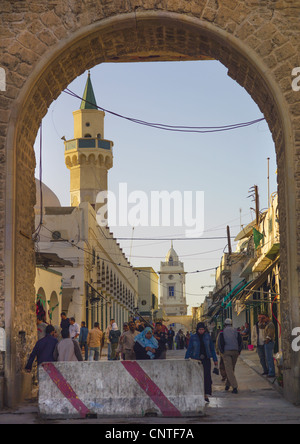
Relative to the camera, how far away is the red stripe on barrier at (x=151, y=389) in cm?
1073

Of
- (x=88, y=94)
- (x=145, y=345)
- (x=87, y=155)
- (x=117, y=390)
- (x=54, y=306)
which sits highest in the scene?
(x=88, y=94)

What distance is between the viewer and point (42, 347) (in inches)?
504

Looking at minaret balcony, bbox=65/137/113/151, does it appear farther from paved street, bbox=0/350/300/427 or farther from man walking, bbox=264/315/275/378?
paved street, bbox=0/350/300/427

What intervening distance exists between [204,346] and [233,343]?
186 centimetres

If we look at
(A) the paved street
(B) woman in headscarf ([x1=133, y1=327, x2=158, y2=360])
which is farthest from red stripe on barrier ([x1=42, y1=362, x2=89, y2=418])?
(B) woman in headscarf ([x1=133, y1=327, x2=158, y2=360])

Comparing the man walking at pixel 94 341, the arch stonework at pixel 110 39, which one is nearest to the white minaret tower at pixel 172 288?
the man walking at pixel 94 341

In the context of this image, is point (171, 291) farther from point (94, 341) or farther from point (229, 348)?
point (229, 348)

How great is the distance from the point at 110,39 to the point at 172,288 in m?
131

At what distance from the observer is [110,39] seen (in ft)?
45.2

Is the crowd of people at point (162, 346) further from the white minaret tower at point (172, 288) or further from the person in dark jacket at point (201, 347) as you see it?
the white minaret tower at point (172, 288)

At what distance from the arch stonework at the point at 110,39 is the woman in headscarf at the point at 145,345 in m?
2.19

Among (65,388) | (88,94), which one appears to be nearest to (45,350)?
(65,388)

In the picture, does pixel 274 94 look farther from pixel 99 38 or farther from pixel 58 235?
pixel 58 235
